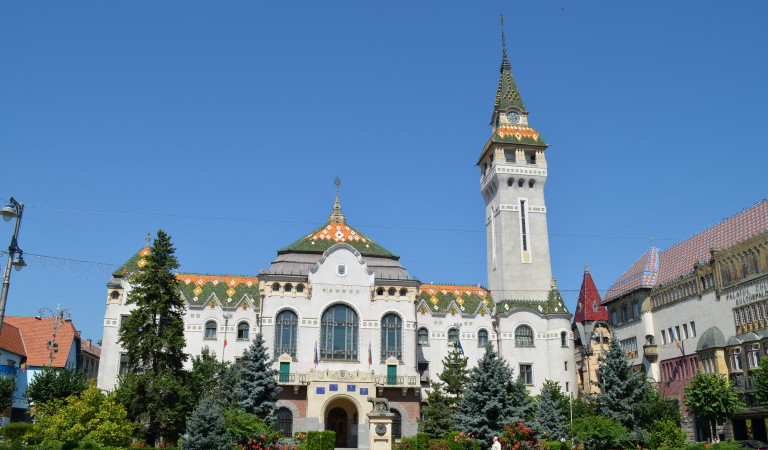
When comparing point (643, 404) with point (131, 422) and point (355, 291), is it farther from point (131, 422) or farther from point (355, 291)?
point (131, 422)

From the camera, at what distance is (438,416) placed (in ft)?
153

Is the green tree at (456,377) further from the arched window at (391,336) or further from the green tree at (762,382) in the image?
the green tree at (762,382)

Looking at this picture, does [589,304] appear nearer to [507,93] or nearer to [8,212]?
[507,93]

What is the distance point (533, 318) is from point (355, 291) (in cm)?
1673

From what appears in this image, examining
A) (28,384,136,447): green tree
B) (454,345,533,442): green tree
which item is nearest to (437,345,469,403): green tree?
(454,345,533,442): green tree

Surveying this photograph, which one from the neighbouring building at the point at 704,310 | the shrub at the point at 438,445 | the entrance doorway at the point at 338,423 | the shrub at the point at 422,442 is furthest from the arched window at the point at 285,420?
the neighbouring building at the point at 704,310

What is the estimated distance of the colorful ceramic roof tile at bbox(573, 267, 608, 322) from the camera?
70125 millimetres

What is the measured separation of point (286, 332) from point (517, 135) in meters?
30.7

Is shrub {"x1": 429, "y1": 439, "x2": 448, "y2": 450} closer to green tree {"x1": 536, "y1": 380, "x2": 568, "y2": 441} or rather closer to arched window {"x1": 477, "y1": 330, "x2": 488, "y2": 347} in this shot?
green tree {"x1": 536, "y1": 380, "x2": 568, "y2": 441}

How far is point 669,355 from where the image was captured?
176 feet

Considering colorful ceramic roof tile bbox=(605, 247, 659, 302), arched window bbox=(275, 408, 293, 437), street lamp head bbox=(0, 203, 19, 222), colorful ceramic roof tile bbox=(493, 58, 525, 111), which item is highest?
colorful ceramic roof tile bbox=(493, 58, 525, 111)

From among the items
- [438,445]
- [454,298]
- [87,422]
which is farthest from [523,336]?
[87,422]

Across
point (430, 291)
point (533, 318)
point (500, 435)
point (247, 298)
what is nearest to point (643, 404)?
point (500, 435)

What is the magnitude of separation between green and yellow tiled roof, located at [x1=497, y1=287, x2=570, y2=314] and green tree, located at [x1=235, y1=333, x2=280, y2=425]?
2440 cm
